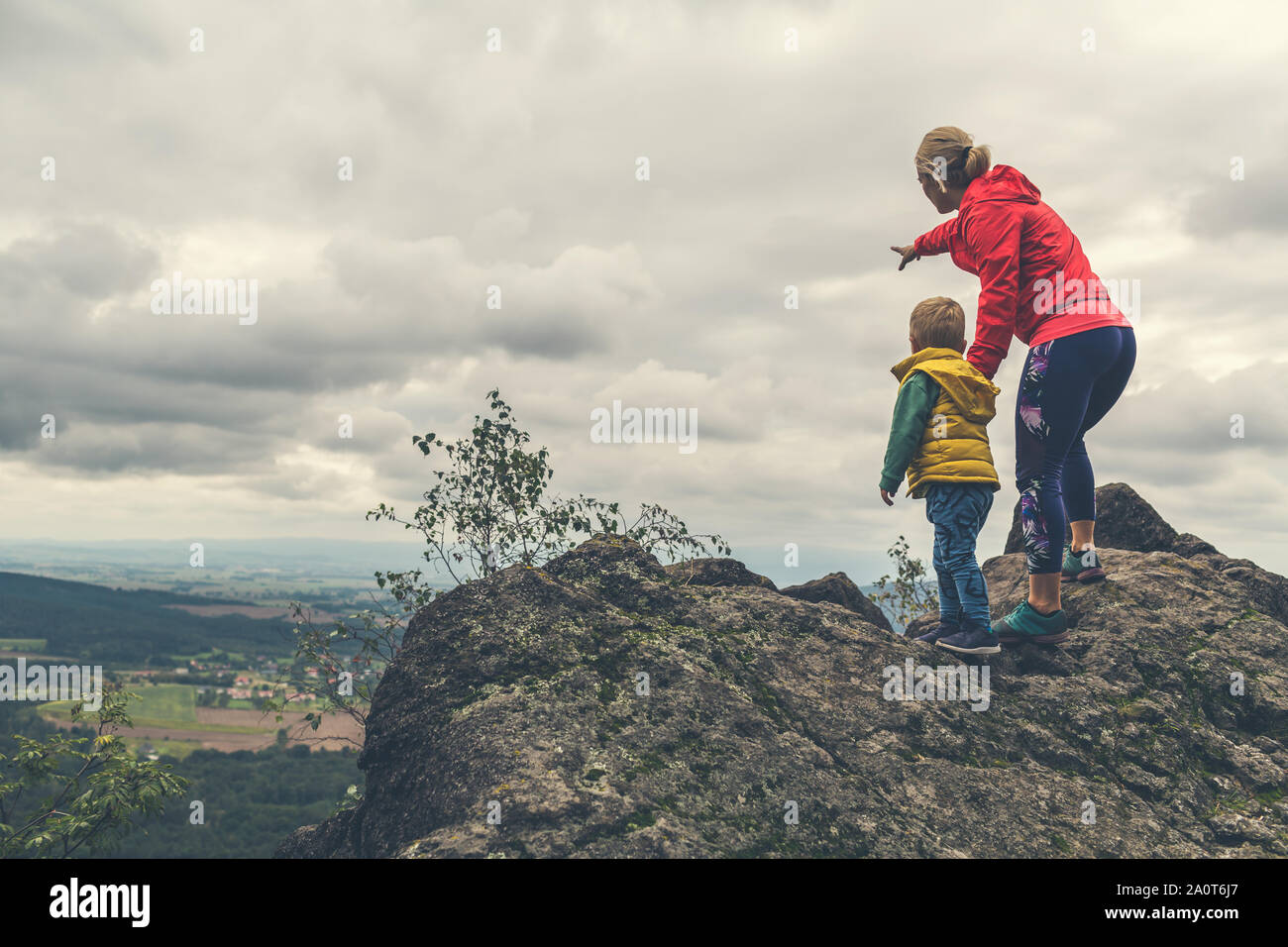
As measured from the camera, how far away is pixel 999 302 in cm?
641

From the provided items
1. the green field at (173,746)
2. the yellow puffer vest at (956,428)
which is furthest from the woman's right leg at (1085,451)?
the green field at (173,746)

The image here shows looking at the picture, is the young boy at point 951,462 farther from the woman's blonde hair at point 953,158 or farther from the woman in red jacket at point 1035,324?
the woman's blonde hair at point 953,158

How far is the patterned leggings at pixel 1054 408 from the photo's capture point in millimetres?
6457

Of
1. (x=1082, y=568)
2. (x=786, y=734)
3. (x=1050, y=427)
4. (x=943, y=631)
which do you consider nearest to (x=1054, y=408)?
(x=1050, y=427)

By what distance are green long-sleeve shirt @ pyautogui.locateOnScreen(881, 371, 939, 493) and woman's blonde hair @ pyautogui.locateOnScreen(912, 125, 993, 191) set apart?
6.61 feet

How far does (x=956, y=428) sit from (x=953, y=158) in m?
2.59

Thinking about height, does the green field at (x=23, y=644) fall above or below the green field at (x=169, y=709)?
above

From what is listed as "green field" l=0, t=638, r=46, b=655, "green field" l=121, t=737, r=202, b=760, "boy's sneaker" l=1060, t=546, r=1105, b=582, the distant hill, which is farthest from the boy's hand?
"green field" l=0, t=638, r=46, b=655

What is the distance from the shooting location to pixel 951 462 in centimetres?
636

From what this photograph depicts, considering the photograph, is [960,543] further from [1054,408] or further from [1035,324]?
[1035,324]

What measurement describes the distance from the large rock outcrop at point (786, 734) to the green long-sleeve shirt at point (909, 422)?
1.55m
